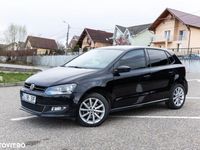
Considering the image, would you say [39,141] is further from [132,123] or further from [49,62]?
[49,62]

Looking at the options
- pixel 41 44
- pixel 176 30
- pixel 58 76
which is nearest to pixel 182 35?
pixel 176 30

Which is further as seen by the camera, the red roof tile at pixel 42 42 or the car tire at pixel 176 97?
the red roof tile at pixel 42 42

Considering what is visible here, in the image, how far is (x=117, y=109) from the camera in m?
6.27

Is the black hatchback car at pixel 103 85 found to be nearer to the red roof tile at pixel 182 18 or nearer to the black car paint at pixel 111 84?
the black car paint at pixel 111 84

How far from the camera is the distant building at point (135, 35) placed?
170 ft

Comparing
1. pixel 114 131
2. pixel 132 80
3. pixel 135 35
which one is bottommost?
pixel 114 131

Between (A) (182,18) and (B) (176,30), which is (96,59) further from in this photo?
(B) (176,30)

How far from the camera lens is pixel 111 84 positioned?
240 inches

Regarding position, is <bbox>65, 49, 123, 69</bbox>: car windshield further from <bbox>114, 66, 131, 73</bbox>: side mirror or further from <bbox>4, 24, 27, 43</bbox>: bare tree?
<bbox>4, 24, 27, 43</bbox>: bare tree

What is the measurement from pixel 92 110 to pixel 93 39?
49640 millimetres

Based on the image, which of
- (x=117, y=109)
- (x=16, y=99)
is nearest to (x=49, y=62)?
(x=16, y=99)

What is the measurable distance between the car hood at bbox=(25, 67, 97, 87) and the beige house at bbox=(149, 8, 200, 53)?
3411cm

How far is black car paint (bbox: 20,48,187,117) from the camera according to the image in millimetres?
5594

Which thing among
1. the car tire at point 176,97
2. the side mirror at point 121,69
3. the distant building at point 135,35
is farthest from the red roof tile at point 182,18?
the side mirror at point 121,69
